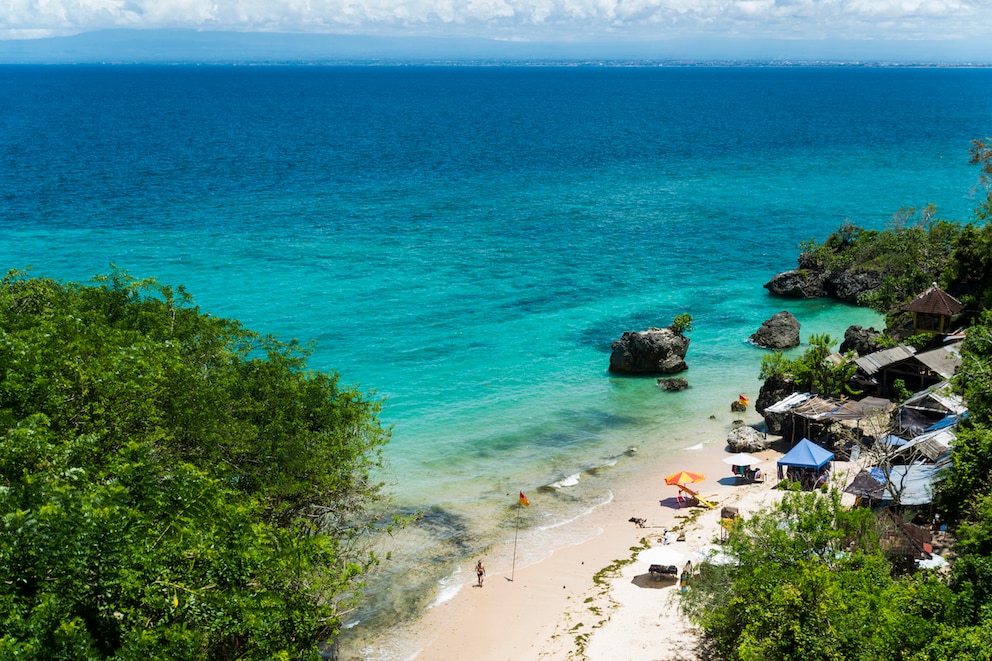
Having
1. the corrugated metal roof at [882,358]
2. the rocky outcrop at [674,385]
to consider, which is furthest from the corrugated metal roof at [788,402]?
the rocky outcrop at [674,385]

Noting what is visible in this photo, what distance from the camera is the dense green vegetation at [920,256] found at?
39094mm

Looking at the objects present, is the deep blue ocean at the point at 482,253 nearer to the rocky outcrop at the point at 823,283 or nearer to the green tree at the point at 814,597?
the rocky outcrop at the point at 823,283

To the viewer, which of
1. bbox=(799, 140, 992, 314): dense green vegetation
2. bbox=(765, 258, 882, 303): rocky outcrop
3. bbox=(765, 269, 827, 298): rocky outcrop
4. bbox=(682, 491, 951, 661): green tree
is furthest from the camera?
bbox=(765, 269, 827, 298): rocky outcrop

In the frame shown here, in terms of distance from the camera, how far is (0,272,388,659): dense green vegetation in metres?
12.0

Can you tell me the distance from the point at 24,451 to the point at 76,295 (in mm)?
14191

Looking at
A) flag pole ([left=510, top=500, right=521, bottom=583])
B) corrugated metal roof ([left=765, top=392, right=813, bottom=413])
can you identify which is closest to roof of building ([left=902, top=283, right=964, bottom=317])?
corrugated metal roof ([left=765, top=392, right=813, bottom=413])

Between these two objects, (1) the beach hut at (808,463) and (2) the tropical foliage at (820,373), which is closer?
(1) the beach hut at (808,463)

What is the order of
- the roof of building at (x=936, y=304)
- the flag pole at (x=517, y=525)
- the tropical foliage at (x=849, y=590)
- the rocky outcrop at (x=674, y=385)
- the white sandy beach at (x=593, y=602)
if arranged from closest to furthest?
the tropical foliage at (x=849, y=590) → the white sandy beach at (x=593, y=602) → the flag pole at (x=517, y=525) → the roof of building at (x=936, y=304) → the rocky outcrop at (x=674, y=385)

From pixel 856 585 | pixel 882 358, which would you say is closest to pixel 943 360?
pixel 882 358

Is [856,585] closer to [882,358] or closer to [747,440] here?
[747,440]

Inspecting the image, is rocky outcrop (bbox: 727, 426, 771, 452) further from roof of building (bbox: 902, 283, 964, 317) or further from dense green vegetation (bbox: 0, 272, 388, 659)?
dense green vegetation (bbox: 0, 272, 388, 659)

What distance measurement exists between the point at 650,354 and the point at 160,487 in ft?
98.1

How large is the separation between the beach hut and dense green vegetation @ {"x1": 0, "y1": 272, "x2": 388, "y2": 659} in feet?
47.7

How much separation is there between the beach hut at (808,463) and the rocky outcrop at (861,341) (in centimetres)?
1039
